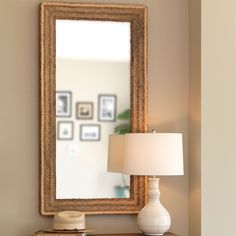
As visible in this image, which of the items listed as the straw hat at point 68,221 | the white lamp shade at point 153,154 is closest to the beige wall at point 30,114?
the straw hat at point 68,221

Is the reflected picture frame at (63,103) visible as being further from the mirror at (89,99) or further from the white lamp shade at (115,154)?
the white lamp shade at (115,154)

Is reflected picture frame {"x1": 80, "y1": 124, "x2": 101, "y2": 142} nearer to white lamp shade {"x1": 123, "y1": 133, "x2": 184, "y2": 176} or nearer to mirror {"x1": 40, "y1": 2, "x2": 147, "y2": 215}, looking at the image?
mirror {"x1": 40, "y1": 2, "x2": 147, "y2": 215}

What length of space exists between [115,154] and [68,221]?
47 centimetres

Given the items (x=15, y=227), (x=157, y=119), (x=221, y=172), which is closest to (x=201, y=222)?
(x=221, y=172)

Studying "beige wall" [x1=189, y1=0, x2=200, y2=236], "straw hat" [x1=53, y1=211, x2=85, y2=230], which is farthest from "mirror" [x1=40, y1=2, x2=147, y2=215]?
"beige wall" [x1=189, y1=0, x2=200, y2=236]

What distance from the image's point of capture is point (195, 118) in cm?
379

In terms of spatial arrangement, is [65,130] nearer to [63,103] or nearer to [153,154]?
[63,103]

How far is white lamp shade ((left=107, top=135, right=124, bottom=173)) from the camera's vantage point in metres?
3.72

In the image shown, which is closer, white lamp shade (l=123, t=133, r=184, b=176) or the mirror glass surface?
white lamp shade (l=123, t=133, r=184, b=176)

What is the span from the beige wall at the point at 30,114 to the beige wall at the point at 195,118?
2.2 inches

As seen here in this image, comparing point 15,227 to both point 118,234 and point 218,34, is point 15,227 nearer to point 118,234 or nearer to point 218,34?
point 118,234

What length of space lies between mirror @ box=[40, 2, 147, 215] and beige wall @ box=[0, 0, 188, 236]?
6 cm

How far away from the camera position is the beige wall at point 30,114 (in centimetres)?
371

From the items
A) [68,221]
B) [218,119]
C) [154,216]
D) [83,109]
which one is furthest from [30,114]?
[218,119]
